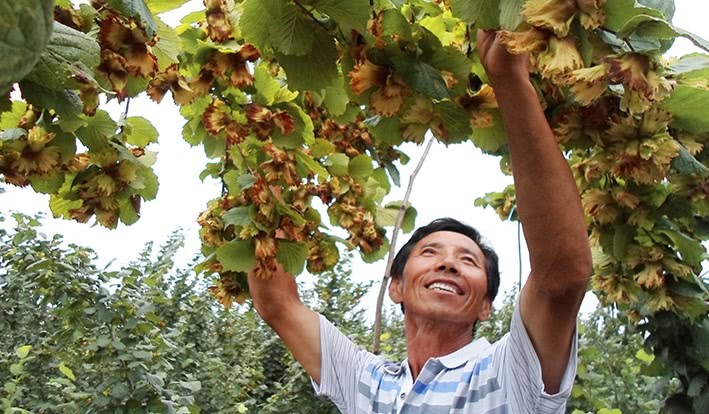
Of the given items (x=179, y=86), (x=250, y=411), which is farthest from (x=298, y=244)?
(x=250, y=411)

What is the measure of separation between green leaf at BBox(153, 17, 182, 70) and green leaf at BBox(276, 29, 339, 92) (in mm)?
203

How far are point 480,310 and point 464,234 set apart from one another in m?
0.23

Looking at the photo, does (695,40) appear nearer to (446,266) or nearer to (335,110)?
(335,110)

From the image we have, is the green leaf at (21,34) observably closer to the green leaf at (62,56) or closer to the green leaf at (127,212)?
the green leaf at (62,56)

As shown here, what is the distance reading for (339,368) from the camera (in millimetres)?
2057

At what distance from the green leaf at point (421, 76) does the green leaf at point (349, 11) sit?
0.07 meters

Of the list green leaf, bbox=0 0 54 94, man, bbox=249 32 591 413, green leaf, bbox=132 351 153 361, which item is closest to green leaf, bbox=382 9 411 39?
man, bbox=249 32 591 413

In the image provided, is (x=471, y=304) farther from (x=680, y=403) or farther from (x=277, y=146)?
(x=680, y=403)

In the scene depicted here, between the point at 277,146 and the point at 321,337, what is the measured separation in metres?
0.72

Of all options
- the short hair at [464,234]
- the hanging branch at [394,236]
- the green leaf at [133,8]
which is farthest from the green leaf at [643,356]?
the green leaf at [133,8]

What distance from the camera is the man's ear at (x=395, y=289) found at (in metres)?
2.20

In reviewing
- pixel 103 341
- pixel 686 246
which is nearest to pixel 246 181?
pixel 686 246

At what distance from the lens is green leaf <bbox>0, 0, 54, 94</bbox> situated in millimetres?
297

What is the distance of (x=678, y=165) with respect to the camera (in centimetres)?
107
